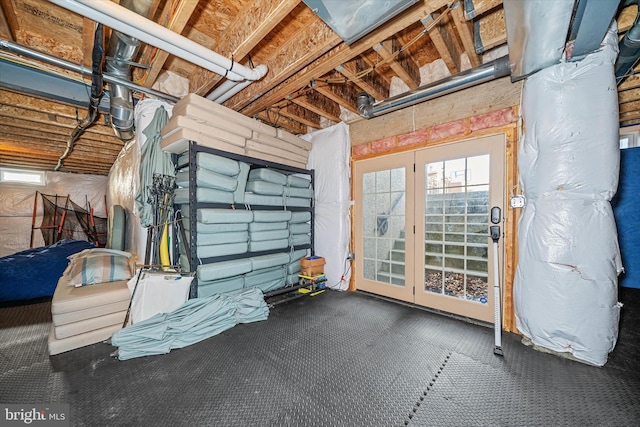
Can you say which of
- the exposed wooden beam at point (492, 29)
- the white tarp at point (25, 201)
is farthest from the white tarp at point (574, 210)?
the white tarp at point (25, 201)

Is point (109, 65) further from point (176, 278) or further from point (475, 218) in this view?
point (475, 218)

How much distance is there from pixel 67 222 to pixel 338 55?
8.40m

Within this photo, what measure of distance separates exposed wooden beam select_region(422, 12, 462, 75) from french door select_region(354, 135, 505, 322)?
85cm

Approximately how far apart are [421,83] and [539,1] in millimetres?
1709

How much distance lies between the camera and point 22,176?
20.4 feet

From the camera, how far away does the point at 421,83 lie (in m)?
2.88

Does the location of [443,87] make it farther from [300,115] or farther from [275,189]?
[275,189]

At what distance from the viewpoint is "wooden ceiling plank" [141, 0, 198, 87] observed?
1.65m

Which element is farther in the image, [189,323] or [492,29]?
[189,323]

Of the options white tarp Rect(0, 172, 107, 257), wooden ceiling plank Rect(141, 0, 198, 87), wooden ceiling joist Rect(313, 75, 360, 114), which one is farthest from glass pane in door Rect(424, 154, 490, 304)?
white tarp Rect(0, 172, 107, 257)

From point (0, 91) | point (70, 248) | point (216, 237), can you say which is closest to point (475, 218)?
point (216, 237)

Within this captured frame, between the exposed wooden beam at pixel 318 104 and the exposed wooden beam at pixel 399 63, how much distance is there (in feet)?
3.79

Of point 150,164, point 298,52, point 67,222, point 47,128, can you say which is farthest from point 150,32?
point 67,222

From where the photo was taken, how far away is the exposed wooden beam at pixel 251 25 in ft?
5.48
